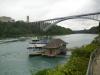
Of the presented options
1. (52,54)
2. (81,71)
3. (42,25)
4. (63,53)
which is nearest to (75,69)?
(81,71)

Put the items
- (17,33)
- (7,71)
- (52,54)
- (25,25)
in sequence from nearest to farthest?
1. (7,71)
2. (52,54)
3. (17,33)
4. (25,25)

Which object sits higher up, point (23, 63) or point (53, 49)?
point (53, 49)

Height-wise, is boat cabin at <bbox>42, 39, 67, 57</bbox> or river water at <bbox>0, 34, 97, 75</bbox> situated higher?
boat cabin at <bbox>42, 39, 67, 57</bbox>

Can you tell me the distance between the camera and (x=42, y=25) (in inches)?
3145

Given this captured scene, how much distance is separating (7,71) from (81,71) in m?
13.0

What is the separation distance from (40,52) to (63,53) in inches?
128

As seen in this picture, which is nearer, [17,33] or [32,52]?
[32,52]

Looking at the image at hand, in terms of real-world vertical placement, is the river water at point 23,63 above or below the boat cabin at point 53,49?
below

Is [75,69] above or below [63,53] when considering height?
above

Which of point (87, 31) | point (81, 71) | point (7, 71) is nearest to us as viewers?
point (81, 71)

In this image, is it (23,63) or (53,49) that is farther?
(53,49)

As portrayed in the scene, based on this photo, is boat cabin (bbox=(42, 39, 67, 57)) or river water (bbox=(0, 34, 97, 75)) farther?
boat cabin (bbox=(42, 39, 67, 57))

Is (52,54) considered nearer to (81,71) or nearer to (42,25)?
(81,71)

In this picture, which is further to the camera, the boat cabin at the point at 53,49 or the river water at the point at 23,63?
the boat cabin at the point at 53,49
